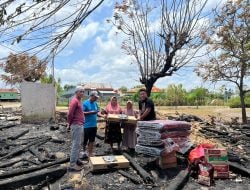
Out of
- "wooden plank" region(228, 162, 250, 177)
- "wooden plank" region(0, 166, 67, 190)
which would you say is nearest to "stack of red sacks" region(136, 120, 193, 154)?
"wooden plank" region(228, 162, 250, 177)

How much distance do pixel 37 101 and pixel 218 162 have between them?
1254cm

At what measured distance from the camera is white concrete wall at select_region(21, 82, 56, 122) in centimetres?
1859

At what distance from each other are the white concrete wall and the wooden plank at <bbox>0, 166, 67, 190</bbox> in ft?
36.5

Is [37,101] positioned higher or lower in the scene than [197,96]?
lower

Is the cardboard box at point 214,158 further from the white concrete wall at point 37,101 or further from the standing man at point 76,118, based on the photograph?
the white concrete wall at point 37,101

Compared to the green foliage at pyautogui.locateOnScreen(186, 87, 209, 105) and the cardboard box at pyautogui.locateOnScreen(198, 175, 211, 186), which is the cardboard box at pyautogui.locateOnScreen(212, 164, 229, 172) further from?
the green foliage at pyautogui.locateOnScreen(186, 87, 209, 105)

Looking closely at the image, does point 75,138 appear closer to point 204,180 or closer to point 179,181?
point 179,181

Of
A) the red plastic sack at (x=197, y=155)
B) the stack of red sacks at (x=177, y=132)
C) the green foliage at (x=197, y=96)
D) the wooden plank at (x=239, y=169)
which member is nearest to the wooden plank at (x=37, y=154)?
the stack of red sacks at (x=177, y=132)

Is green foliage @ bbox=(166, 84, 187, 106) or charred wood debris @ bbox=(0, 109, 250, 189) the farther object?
green foliage @ bbox=(166, 84, 187, 106)

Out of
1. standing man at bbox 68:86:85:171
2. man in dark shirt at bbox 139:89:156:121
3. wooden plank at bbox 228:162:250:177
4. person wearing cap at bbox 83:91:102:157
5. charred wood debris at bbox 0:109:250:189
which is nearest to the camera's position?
charred wood debris at bbox 0:109:250:189

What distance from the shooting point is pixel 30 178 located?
730cm

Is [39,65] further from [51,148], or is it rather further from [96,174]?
[51,148]

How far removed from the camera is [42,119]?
1883 cm

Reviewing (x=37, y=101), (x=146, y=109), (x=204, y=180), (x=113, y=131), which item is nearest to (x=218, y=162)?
(x=204, y=180)
